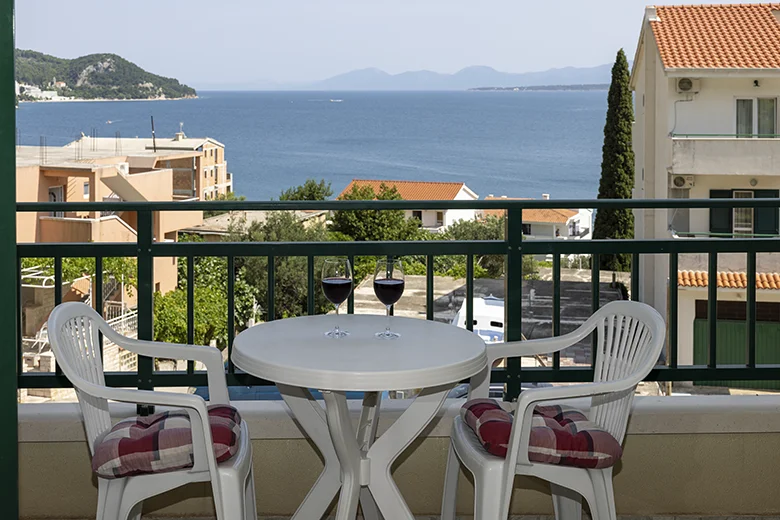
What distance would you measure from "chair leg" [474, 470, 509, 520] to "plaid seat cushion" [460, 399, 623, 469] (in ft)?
0.17

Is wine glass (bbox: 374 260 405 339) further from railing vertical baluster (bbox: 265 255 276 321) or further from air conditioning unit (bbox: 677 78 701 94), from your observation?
air conditioning unit (bbox: 677 78 701 94)

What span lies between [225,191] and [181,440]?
50636 millimetres

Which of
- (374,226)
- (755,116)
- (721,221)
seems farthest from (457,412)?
(374,226)

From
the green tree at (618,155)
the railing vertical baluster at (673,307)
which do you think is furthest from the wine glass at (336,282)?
the green tree at (618,155)

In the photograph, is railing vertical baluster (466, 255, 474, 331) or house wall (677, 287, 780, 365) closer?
railing vertical baluster (466, 255, 474, 331)

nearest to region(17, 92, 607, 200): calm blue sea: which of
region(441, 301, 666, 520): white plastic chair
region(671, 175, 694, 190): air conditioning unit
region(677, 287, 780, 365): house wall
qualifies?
region(671, 175, 694, 190): air conditioning unit

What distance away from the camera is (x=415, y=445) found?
8.57 ft

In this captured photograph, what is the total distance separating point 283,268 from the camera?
2309 cm

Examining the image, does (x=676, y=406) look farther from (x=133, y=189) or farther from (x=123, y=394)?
(x=133, y=189)

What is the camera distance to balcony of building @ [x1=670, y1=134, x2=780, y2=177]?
54.6ft

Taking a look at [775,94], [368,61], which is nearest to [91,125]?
[368,61]

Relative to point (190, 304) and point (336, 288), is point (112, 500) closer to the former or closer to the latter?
point (336, 288)

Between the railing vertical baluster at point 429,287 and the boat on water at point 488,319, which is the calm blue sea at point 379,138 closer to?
the boat on water at point 488,319

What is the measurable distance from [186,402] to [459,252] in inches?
43.2
